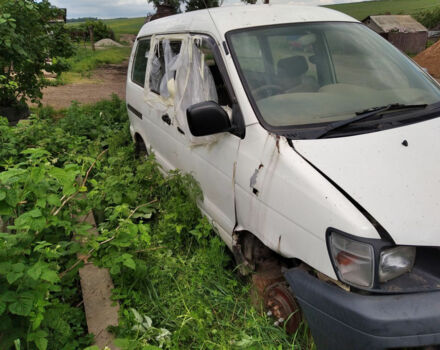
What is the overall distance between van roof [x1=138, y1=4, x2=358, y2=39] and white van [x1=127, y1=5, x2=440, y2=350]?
0.01m

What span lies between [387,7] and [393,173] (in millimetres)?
67407

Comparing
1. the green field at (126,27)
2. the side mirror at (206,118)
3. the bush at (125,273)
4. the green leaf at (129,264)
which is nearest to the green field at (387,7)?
the green field at (126,27)

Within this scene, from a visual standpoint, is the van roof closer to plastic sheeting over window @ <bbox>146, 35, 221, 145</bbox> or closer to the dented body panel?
plastic sheeting over window @ <bbox>146, 35, 221, 145</bbox>

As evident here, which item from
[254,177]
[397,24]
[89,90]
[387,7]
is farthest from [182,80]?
[387,7]

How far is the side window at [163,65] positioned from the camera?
345 cm

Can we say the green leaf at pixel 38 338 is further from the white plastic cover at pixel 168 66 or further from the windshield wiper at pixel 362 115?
the white plastic cover at pixel 168 66

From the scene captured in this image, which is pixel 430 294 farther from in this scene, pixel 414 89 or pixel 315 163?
pixel 414 89

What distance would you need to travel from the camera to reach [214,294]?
2656 mm

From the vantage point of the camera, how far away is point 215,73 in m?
2.81

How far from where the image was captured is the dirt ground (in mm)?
10721

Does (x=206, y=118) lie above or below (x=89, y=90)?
above

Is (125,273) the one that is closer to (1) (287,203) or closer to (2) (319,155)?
(1) (287,203)

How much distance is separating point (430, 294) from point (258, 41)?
76.2 inches

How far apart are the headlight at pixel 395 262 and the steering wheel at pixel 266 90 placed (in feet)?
4.08
